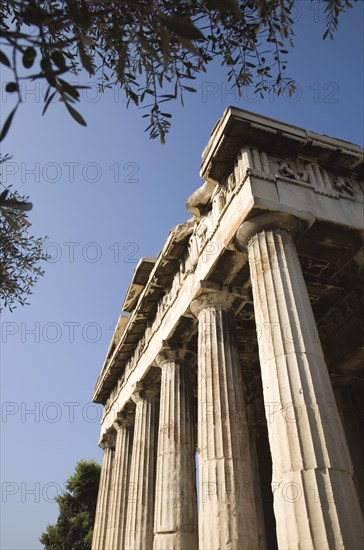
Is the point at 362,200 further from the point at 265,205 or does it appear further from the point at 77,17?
the point at 77,17

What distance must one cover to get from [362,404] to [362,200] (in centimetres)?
795

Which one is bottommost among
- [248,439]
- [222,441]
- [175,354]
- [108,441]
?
[222,441]

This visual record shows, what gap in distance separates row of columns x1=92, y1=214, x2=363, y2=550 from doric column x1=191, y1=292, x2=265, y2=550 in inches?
0.8

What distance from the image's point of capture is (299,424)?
23.2 feet

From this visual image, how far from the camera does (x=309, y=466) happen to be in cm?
664

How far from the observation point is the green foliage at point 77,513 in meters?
36.5

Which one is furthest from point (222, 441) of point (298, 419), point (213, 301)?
point (213, 301)

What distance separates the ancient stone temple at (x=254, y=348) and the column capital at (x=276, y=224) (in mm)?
32

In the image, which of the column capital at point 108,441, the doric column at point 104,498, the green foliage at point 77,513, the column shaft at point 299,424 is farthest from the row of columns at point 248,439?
the green foliage at point 77,513

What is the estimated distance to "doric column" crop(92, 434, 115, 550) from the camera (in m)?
20.4

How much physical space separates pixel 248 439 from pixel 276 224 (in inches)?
205

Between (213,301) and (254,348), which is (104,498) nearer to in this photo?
(254,348)

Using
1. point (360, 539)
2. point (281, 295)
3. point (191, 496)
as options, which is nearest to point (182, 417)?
point (191, 496)

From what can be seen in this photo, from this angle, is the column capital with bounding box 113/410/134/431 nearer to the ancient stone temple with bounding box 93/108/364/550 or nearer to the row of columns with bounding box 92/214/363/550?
the ancient stone temple with bounding box 93/108/364/550
